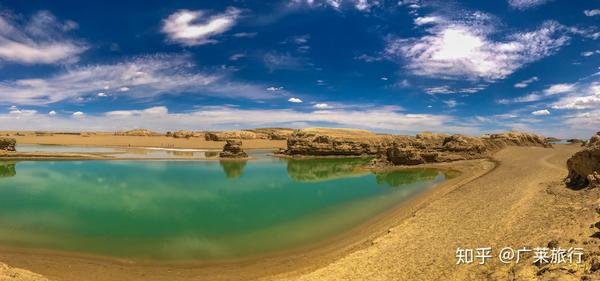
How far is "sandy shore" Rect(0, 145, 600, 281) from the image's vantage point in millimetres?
7922

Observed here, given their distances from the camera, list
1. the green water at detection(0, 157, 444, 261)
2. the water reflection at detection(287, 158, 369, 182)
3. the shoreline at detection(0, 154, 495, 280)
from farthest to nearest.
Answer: the water reflection at detection(287, 158, 369, 182) → the green water at detection(0, 157, 444, 261) → the shoreline at detection(0, 154, 495, 280)

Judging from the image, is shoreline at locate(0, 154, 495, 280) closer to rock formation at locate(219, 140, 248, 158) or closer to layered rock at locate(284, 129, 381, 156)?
rock formation at locate(219, 140, 248, 158)

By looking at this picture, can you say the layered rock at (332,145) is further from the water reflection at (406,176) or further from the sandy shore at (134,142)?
the sandy shore at (134,142)

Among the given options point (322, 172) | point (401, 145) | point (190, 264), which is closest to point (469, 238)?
point (190, 264)

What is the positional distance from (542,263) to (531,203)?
27.1ft

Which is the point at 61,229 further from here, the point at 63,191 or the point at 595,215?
the point at 595,215

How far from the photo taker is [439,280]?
759 centimetres

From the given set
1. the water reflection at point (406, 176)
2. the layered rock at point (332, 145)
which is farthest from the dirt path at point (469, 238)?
the layered rock at point (332, 145)

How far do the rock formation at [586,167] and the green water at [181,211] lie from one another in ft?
28.2

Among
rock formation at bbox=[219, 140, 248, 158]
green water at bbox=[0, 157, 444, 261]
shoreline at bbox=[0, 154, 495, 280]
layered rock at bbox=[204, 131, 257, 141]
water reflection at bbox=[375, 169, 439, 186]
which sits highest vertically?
layered rock at bbox=[204, 131, 257, 141]

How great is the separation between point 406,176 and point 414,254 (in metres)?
23.3

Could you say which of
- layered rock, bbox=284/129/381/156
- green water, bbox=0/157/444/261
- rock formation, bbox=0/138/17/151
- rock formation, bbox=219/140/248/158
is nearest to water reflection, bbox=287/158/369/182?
green water, bbox=0/157/444/261

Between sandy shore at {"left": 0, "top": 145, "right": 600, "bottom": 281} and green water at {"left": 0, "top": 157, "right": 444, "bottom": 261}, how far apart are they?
37.0 inches

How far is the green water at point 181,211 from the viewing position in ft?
40.2
